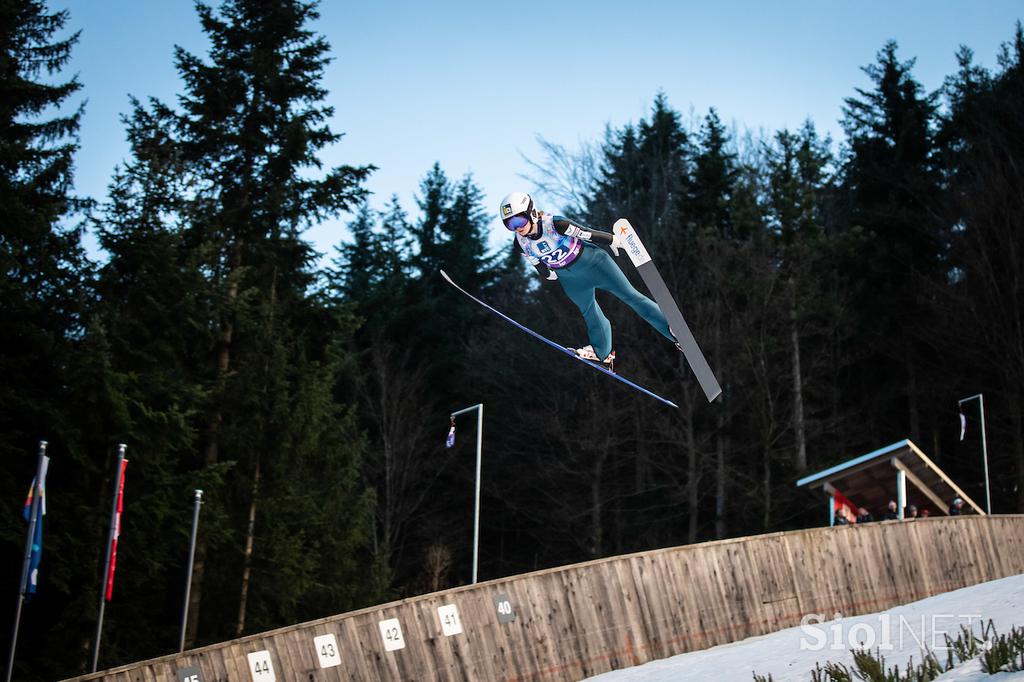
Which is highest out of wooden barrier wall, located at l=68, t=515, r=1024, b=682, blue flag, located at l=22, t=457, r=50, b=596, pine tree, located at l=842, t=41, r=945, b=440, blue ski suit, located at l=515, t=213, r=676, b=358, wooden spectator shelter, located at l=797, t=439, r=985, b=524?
pine tree, located at l=842, t=41, r=945, b=440

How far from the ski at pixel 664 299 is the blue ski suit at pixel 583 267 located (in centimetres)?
17

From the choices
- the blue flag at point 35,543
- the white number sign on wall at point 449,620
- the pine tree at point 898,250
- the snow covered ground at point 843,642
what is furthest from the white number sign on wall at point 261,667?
the pine tree at point 898,250

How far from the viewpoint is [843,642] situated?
14.3 meters

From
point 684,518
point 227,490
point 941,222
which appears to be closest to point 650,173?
point 941,222

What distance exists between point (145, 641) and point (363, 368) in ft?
58.0

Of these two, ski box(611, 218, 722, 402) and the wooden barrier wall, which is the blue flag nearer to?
the wooden barrier wall

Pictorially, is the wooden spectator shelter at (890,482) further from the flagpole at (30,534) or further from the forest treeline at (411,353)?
the flagpole at (30,534)

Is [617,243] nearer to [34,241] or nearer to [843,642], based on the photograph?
[843,642]

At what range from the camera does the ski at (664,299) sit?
878 centimetres

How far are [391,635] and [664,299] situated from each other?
241 inches

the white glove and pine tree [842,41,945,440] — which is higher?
pine tree [842,41,945,440]

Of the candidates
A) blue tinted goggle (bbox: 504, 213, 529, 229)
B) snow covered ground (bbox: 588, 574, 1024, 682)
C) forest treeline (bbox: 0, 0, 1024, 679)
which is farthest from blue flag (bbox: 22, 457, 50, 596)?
blue tinted goggle (bbox: 504, 213, 529, 229)

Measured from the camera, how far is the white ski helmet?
28.7 feet

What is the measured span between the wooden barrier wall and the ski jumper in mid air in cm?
499
